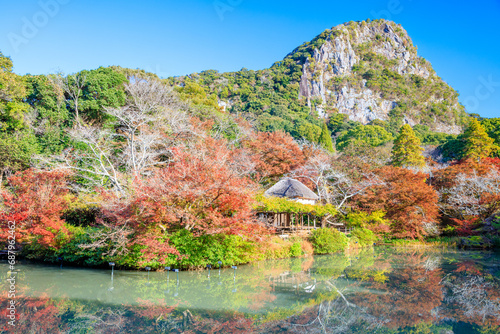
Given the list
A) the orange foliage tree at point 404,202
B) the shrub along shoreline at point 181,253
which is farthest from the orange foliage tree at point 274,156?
the shrub along shoreline at point 181,253

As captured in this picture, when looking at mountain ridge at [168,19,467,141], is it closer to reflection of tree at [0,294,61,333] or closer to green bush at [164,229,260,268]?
green bush at [164,229,260,268]

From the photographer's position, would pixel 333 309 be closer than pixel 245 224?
Yes

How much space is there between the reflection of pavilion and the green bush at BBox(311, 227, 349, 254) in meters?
5.94

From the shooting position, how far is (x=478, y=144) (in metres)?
28.9

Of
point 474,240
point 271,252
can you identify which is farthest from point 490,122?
point 271,252

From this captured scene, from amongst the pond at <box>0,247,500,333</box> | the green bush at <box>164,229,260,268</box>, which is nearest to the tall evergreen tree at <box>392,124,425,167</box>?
the pond at <box>0,247,500,333</box>

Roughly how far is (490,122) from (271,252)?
33.3 m

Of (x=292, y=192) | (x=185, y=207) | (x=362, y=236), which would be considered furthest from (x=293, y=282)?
(x=362, y=236)

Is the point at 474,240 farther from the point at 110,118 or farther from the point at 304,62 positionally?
the point at 304,62

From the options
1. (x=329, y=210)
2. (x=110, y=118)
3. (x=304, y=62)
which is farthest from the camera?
(x=304, y=62)

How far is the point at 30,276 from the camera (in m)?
10.1

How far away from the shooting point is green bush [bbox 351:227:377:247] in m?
20.1

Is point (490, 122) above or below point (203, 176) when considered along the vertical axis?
above

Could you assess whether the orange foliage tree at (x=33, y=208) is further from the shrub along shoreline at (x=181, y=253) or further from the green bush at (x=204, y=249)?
the green bush at (x=204, y=249)
